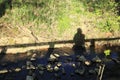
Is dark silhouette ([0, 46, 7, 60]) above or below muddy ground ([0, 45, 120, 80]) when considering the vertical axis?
above

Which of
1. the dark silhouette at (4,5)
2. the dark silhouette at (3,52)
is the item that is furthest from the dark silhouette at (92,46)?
the dark silhouette at (4,5)

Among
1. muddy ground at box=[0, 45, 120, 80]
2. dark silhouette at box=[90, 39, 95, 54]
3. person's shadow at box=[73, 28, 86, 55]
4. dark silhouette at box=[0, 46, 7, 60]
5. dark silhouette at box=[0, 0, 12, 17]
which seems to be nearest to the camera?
muddy ground at box=[0, 45, 120, 80]

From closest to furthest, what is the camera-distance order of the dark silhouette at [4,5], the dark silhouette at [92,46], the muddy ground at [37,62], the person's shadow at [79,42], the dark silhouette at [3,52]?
the muddy ground at [37,62]
the dark silhouette at [3,52]
the dark silhouette at [92,46]
the person's shadow at [79,42]
the dark silhouette at [4,5]

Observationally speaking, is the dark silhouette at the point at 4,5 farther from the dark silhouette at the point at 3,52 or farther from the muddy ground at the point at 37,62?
the muddy ground at the point at 37,62

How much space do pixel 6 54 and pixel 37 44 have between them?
2.21 meters

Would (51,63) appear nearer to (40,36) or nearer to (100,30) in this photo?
(40,36)

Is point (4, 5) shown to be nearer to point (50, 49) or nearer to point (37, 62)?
point (50, 49)

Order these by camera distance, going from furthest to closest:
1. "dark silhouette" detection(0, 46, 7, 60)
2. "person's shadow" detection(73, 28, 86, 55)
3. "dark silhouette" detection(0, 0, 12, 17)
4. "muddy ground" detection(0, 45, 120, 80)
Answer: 1. "dark silhouette" detection(0, 0, 12, 17)
2. "person's shadow" detection(73, 28, 86, 55)
3. "dark silhouette" detection(0, 46, 7, 60)
4. "muddy ground" detection(0, 45, 120, 80)

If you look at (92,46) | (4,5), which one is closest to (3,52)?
(4,5)

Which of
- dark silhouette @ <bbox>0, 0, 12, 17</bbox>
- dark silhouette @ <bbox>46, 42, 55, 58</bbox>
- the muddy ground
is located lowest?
the muddy ground

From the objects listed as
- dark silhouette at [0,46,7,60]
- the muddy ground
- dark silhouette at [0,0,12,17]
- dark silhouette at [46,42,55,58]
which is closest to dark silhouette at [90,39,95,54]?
the muddy ground

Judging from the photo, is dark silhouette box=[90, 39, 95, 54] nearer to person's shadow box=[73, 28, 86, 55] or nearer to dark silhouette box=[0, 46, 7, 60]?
person's shadow box=[73, 28, 86, 55]

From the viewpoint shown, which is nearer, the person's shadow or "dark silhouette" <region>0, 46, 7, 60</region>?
"dark silhouette" <region>0, 46, 7, 60</region>

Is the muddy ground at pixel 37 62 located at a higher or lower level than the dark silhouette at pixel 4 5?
lower
